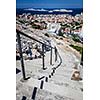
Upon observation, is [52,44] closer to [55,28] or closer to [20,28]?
[55,28]

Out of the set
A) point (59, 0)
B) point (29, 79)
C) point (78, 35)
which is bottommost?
point (29, 79)

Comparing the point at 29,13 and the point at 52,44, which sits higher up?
the point at 29,13

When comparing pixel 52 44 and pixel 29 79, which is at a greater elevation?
pixel 52 44

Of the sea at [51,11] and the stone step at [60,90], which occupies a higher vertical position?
the sea at [51,11]

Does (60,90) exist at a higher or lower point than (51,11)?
lower

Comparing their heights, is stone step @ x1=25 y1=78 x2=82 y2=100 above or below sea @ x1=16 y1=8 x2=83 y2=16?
below
